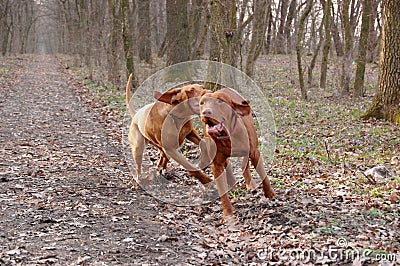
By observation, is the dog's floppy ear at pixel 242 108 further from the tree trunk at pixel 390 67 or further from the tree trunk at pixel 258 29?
the tree trunk at pixel 258 29

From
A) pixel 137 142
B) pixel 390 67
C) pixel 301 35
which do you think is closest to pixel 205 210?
pixel 137 142

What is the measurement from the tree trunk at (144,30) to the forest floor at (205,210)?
53.4 ft

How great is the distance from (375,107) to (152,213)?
783 centimetres

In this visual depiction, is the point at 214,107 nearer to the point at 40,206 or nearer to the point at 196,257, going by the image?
the point at 196,257

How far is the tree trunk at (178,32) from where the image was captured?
61.9 feet

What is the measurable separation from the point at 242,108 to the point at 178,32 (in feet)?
47.2

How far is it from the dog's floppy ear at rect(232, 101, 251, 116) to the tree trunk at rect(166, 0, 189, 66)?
1396 centimetres

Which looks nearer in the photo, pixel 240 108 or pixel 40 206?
pixel 240 108

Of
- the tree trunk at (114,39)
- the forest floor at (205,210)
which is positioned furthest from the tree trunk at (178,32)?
the forest floor at (205,210)

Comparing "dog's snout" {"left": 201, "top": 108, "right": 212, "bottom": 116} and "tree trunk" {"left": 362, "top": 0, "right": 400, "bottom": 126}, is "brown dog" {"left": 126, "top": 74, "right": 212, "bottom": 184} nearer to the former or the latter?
"dog's snout" {"left": 201, "top": 108, "right": 212, "bottom": 116}

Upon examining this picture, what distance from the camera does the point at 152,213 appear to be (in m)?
6.29

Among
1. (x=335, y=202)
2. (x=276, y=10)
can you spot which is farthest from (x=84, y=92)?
(x=276, y=10)

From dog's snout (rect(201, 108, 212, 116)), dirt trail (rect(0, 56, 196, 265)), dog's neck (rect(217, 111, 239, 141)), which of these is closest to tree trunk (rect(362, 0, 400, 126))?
dirt trail (rect(0, 56, 196, 265))

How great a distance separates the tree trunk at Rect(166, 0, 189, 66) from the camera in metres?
18.9
